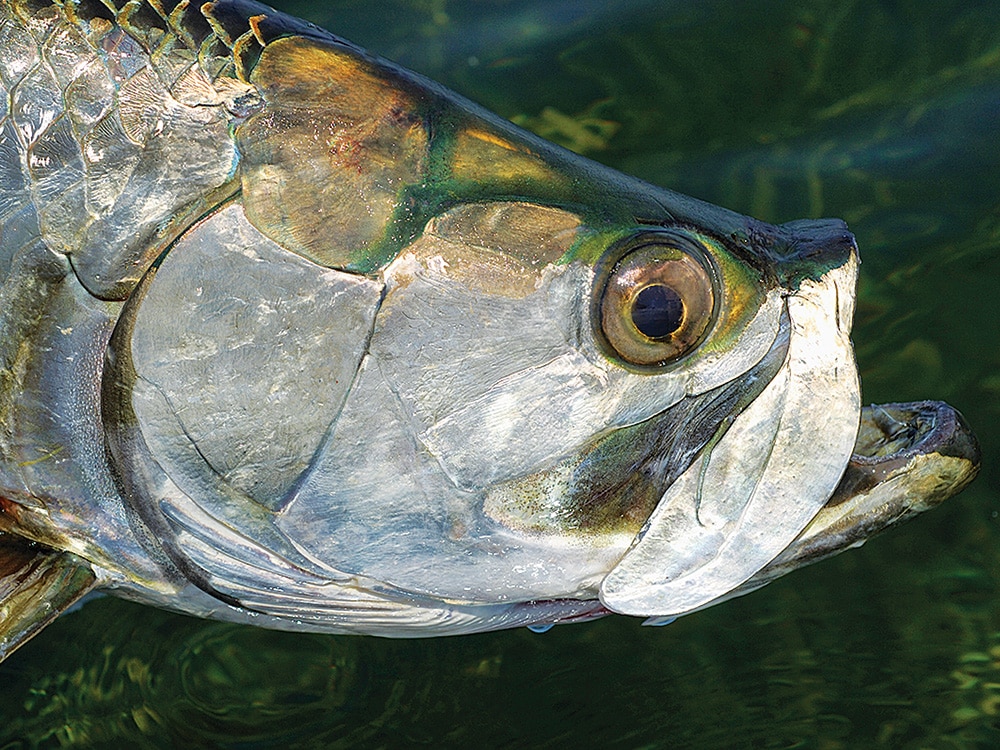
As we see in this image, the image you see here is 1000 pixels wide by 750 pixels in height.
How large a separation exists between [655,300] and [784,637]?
128cm

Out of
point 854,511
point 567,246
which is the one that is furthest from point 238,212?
point 854,511

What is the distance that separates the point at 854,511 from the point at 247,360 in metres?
0.95

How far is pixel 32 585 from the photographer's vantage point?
5.88 feet

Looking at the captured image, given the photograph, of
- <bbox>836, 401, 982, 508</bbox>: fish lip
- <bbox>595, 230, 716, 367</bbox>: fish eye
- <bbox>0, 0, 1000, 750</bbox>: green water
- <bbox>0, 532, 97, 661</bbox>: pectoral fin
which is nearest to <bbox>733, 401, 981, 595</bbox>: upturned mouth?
<bbox>836, 401, 982, 508</bbox>: fish lip

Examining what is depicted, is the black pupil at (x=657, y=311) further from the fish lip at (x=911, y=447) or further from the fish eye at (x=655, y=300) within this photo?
the fish lip at (x=911, y=447)

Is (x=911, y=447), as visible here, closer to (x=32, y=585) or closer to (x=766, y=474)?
(x=766, y=474)

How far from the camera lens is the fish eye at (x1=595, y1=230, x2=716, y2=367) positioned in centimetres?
157

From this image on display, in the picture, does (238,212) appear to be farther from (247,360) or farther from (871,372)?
(871,372)

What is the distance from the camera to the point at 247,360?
1.59 meters

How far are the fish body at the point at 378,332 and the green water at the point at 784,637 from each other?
2.80ft

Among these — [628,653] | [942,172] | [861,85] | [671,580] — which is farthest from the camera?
[861,85]

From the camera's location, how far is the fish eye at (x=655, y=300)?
5.14 feet

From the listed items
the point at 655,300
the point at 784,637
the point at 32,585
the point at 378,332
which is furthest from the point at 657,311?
the point at 784,637

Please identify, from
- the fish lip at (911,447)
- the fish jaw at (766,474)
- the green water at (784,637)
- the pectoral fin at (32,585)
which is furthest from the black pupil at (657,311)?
the green water at (784,637)
